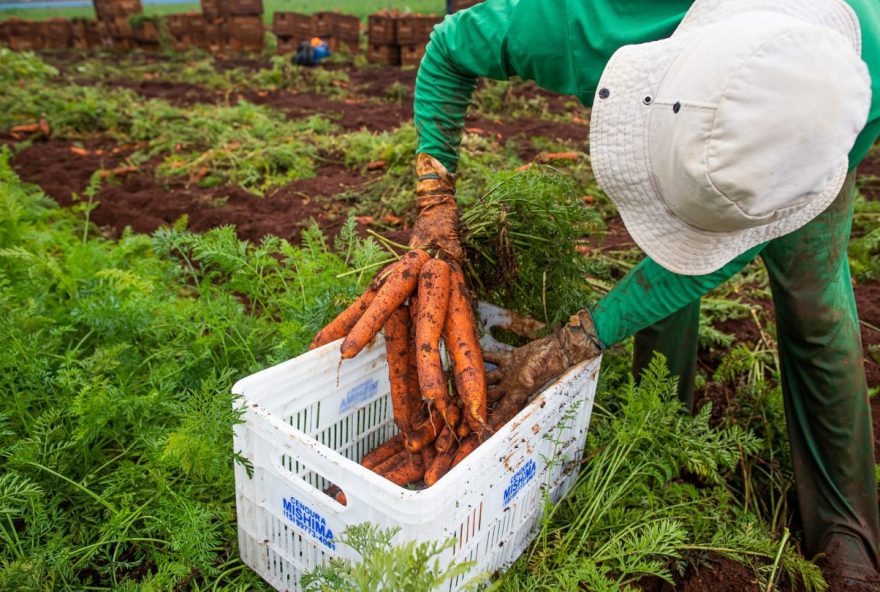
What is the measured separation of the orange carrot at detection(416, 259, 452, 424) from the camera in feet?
6.03

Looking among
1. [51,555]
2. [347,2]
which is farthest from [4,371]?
[347,2]

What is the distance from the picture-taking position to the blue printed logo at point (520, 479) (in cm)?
168

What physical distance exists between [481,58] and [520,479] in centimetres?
123

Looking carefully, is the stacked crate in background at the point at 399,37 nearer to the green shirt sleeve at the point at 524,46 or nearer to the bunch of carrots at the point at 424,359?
the green shirt sleeve at the point at 524,46

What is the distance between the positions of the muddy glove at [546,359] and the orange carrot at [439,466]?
16cm

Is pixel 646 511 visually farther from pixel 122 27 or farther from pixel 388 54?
pixel 122 27

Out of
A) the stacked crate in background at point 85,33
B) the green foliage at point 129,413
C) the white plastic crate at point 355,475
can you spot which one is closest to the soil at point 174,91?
the stacked crate in background at point 85,33

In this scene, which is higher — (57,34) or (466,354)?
(57,34)

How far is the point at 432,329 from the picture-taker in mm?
1897

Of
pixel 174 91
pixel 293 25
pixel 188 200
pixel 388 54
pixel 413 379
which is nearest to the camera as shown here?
pixel 413 379

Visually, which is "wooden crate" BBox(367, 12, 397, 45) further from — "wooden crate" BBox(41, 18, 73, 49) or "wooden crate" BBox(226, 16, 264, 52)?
"wooden crate" BBox(41, 18, 73, 49)

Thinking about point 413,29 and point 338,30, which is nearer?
point 413,29

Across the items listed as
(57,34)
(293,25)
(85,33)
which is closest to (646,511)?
(293,25)

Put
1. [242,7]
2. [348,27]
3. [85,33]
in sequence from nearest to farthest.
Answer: [348,27] → [242,7] → [85,33]
